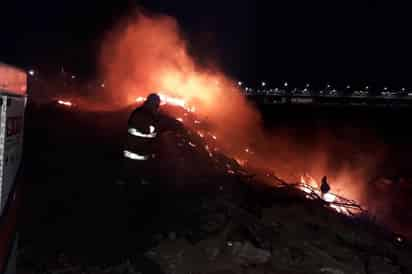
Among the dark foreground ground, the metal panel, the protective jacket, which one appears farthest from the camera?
the protective jacket

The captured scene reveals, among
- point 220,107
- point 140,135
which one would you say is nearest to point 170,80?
point 220,107

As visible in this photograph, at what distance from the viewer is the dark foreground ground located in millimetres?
8281

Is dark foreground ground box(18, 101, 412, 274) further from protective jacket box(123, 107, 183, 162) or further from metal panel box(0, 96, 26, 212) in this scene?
metal panel box(0, 96, 26, 212)

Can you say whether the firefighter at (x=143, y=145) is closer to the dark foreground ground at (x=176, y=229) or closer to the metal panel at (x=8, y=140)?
the dark foreground ground at (x=176, y=229)

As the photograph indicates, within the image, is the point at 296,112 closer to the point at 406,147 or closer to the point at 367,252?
the point at 406,147

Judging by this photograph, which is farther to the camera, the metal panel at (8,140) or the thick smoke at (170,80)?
the thick smoke at (170,80)

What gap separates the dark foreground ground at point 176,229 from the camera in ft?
27.2

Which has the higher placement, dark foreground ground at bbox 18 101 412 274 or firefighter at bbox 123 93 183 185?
firefighter at bbox 123 93 183 185

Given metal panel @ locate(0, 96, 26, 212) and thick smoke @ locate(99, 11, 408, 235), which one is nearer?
metal panel @ locate(0, 96, 26, 212)

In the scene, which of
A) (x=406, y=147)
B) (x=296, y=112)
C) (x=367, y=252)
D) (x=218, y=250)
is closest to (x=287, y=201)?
(x=367, y=252)

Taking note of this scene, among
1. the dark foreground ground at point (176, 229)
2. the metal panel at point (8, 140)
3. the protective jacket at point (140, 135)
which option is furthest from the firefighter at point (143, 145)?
the metal panel at point (8, 140)

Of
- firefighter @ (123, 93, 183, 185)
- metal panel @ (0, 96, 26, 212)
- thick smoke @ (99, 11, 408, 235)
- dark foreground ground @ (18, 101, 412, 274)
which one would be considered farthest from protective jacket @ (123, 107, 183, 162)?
thick smoke @ (99, 11, 408, 235)

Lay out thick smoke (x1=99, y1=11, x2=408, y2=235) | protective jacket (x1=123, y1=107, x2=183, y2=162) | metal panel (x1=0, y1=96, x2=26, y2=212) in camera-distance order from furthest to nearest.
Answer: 1. thick smoke (x1=99, y1=11, x2=408, y2=235)
2. protective jacket (x1=123, y1=107, x2=183, y2=162)
3. metal panel (x1=0, y1=96, x2=26, y2=212)

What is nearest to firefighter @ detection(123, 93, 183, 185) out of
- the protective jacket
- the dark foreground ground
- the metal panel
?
the protective jacket
